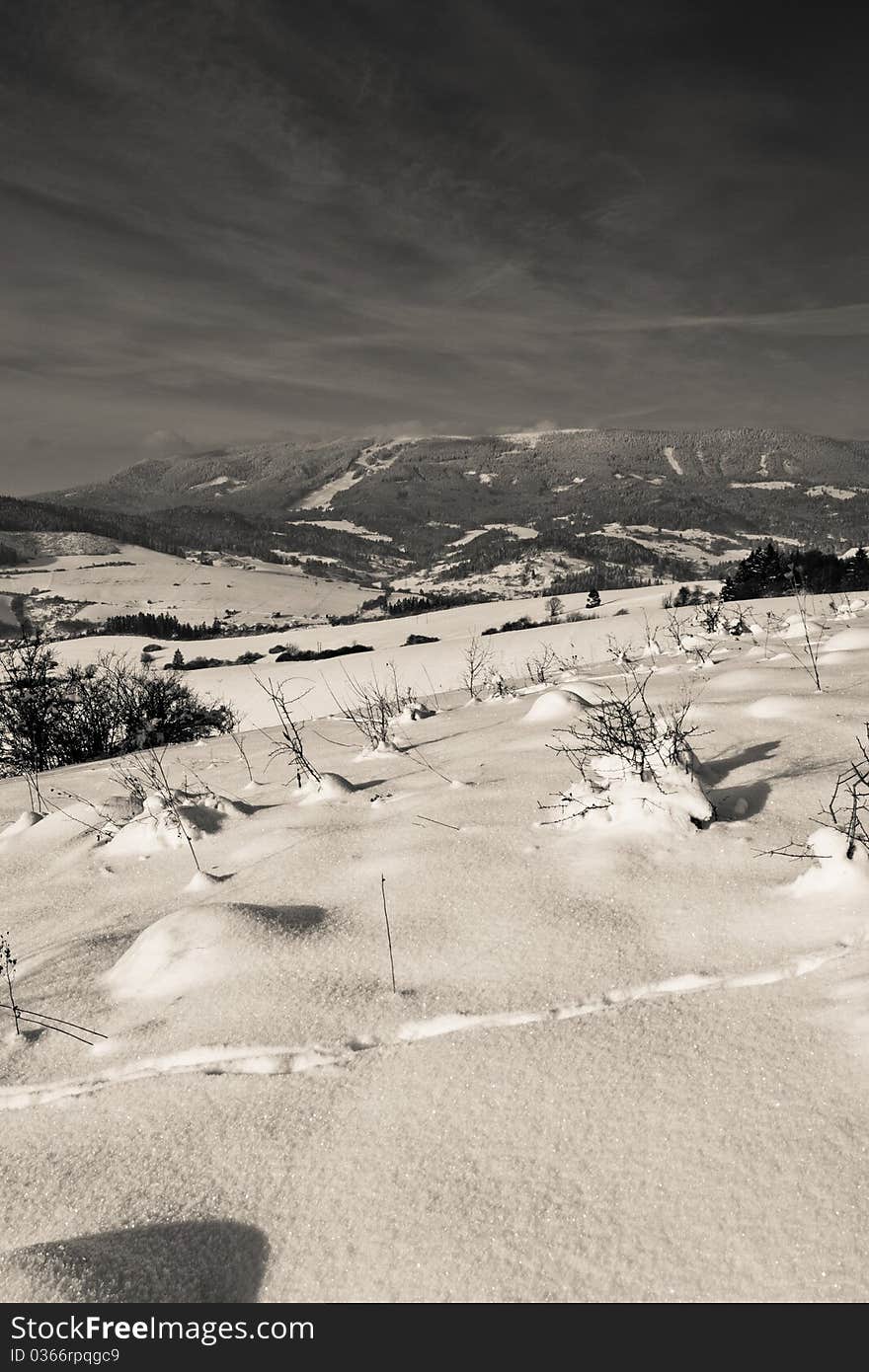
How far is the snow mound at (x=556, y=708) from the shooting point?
5887 millimetres

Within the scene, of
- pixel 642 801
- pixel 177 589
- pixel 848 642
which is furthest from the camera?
pixel 177 589

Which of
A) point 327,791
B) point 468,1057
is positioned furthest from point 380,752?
point 468,1057

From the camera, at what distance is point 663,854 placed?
→ 3.06 metres

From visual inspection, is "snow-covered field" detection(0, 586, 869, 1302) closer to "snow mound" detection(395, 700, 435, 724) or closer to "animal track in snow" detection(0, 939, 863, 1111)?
"animal track in snow" detection(0, 939, 863, 1111)

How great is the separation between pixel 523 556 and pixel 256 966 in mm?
184369

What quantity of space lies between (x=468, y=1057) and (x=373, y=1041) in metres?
0.32

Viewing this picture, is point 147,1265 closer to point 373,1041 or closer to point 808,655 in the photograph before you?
point 373,1041

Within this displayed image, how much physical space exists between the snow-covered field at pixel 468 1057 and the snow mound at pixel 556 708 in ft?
5.27

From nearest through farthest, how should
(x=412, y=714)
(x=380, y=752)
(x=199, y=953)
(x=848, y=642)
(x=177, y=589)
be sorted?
(x=199, y=953) < (x=380, y=752) < (x=848, y=642) < (x=412, y=714) < (x=177, y=589)

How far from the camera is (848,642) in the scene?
762cm

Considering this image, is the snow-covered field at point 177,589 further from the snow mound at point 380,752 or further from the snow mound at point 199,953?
the snow mound at point 199,953

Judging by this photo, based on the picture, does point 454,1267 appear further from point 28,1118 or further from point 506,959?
point 28,1118

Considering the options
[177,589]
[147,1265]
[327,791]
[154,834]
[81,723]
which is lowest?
[81,723]
